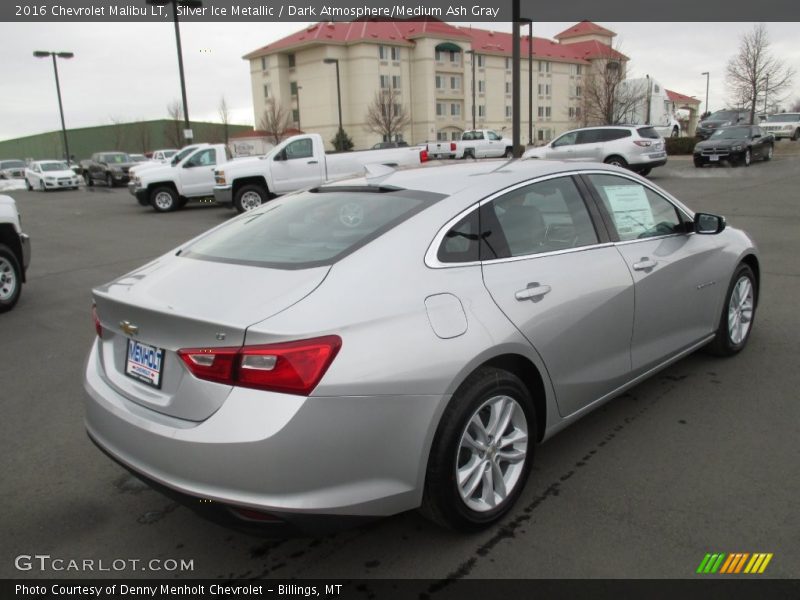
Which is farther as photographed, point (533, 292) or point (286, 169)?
point (286, 169)

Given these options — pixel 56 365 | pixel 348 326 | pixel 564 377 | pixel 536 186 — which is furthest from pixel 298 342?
pixel 56 365

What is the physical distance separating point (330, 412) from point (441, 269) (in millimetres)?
842

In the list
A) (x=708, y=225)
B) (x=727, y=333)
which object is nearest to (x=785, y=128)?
(x=727, y=333)

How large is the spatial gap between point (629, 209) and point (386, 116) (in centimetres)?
6295

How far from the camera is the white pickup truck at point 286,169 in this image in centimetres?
1700

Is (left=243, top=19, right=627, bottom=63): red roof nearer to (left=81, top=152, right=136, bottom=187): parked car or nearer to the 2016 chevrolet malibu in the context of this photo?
(left=81, top=152, right=136, bottom=187): parked car

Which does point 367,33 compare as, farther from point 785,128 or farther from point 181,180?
point 181,180

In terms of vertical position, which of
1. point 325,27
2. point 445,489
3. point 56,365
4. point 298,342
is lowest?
point 56,365

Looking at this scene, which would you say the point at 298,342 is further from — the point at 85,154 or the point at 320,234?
the point at 85,154

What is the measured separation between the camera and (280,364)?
2.33 m

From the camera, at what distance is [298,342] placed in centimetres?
235

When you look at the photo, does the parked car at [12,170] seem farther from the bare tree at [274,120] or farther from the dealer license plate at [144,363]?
the dealer license plate at [144,363]

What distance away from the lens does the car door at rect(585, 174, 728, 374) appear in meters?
3.85

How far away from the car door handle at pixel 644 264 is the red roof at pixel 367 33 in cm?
7170
